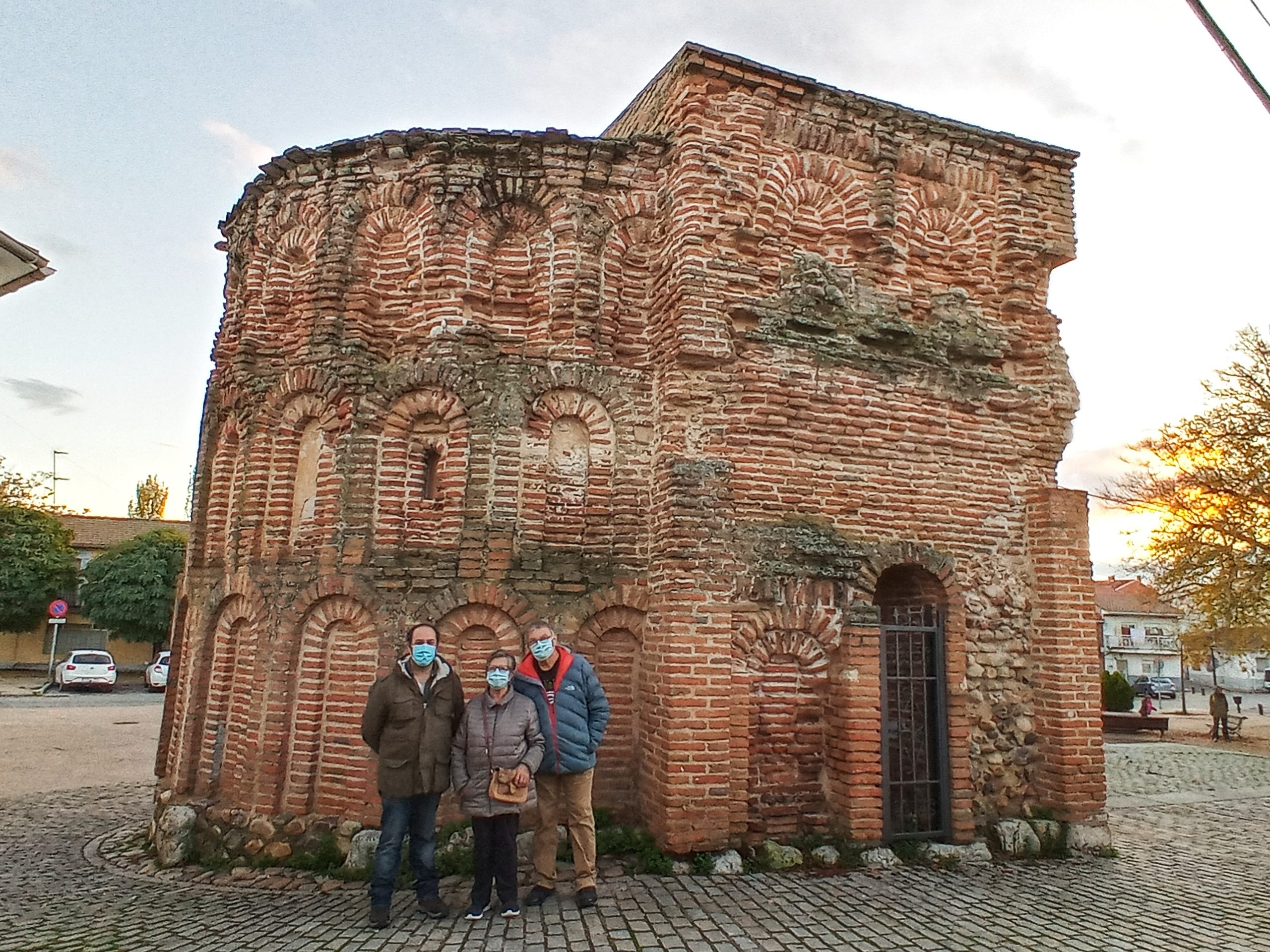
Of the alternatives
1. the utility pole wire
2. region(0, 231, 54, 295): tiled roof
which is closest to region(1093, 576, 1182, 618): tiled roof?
the utility pole wire

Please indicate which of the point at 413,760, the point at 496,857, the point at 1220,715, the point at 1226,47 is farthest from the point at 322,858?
the point at 1220,715

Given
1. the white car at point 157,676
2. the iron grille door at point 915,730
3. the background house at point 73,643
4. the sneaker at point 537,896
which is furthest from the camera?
the background house at point 73,643

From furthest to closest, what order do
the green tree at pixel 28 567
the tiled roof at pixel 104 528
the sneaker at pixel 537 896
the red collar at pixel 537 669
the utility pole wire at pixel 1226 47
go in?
the tiled roof at pixel 104 528 → the green tree at pixel 28 567 → the red collar at pixel 537 669 → the sneaker at pixel 537 896 → the utility pole wire at pixel 1226 47

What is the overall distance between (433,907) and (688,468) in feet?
12.6

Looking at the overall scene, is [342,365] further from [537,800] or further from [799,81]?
[799,81]

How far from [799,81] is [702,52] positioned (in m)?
1.03

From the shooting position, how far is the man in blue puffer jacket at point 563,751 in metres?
5.76

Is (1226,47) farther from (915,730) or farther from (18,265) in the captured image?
(18,265)

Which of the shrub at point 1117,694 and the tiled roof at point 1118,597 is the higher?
the tiled roof at point 1118,597

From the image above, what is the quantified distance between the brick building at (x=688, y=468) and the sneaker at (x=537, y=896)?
1209 millimetres

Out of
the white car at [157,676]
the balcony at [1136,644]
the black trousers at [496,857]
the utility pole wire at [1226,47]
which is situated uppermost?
the utility pole wire at [1226,47]

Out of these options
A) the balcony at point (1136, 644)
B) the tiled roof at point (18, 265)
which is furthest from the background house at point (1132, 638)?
the tiled roof at point (18, 265)

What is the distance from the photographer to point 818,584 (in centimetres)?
722

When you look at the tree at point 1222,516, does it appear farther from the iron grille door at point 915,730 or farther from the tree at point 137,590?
the tree at point 137,590
